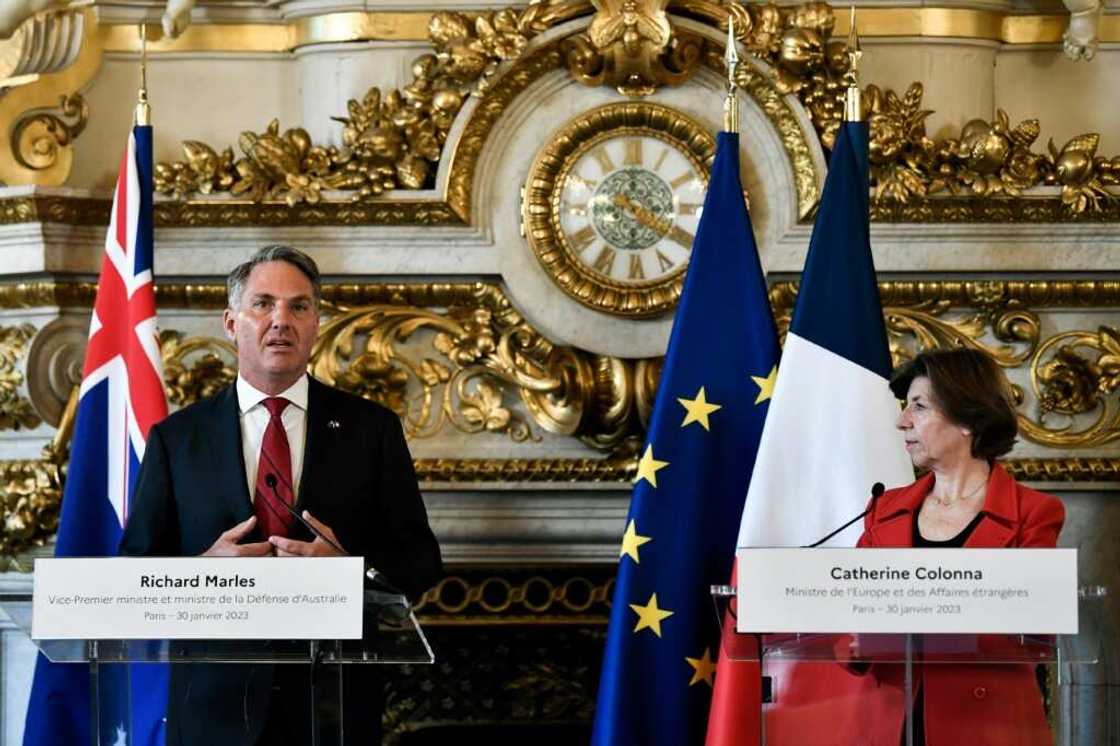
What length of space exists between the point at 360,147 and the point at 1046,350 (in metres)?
1.68

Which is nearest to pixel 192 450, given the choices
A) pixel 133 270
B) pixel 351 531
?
pixel 351 531

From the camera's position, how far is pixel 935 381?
3898 mm

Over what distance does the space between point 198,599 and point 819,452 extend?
1613 millimetres

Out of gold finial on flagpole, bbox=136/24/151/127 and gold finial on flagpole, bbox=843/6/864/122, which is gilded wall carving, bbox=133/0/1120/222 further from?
gold finial on flagpole, bbox=136/24/151/127

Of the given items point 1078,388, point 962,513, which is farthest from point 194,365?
point 962,513

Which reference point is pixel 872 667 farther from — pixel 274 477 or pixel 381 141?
pixel 381 141

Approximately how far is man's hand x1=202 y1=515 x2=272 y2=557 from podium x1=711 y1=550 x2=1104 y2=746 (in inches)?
30.9

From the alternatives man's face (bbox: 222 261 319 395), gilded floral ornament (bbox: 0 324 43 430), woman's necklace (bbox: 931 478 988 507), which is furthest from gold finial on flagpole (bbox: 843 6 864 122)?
gilded floral ornament (bbox: 0 324 43 430)

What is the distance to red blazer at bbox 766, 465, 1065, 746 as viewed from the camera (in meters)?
3.56

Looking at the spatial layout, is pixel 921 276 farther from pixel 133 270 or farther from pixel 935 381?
pixel 133 270

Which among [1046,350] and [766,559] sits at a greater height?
[1046,350]

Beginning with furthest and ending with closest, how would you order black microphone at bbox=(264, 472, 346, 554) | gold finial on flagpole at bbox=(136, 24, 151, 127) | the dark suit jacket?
gold finial on flagpole at bbox=(136, 24, 151, 127) < the dark suit jacket < black microphone at bbox=(264, 472, 346, 554)

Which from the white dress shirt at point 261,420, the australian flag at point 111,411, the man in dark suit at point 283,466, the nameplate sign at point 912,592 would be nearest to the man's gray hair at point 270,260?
the man in dark suit at point 283,466

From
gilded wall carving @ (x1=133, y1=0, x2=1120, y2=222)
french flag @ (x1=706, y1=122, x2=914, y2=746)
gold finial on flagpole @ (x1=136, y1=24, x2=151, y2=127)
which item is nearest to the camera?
french flag @ (x1=706, y1=122, x2=914, y2=746)
